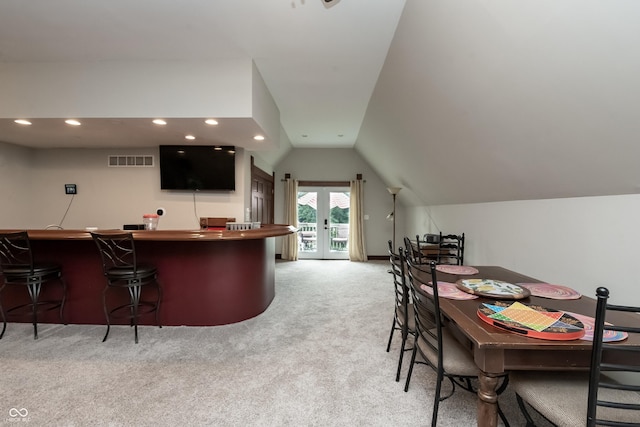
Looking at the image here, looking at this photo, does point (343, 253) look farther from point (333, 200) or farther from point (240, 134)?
point (240, 134)

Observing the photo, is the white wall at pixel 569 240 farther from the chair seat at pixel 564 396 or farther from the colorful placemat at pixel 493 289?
the chair seat at pixel 564 396

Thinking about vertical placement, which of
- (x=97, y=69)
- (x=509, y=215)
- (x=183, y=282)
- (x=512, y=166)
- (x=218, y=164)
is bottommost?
(x=183, y=282)

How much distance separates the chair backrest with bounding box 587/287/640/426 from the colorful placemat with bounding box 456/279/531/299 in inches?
17.8

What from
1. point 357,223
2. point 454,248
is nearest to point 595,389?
point 454,248

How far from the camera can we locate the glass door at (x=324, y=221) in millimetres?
7066

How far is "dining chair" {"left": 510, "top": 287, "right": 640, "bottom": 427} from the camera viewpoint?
914 millimetres

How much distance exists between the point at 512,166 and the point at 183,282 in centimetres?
339

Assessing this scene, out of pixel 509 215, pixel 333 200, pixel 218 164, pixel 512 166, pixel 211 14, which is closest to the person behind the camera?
pixel 211 14

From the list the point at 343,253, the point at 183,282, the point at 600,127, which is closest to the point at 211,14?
the point at 183,282

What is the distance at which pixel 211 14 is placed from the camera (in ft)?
7.09

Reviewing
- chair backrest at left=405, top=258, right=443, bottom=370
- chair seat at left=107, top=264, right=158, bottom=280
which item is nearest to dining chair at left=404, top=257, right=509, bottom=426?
chair backrest at left=405, top=258, right=443, bottom=370

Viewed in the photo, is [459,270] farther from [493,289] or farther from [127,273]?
[127,273]

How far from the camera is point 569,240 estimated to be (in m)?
2.08

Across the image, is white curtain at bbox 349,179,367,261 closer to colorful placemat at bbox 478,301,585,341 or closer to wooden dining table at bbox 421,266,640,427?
colorful placemat at bbox 478,301,585,341
